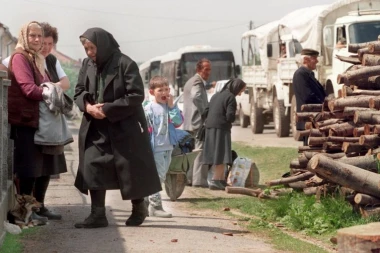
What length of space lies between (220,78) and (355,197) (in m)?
32.1

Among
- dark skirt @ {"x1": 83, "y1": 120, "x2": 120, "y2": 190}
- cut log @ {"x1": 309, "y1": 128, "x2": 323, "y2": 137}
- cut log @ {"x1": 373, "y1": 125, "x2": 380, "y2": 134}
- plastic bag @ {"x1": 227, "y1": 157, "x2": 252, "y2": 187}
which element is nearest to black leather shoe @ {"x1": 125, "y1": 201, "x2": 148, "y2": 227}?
dark skirt @ {"x1": 83, "y1": 120, "x2": 120, "y2": 190}

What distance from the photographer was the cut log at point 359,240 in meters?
6.90

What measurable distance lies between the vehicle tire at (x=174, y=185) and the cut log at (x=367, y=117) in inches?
109

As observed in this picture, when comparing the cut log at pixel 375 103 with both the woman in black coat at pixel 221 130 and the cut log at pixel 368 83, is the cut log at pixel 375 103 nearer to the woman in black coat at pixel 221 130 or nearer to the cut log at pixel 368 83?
the cut log at pixel 368 83

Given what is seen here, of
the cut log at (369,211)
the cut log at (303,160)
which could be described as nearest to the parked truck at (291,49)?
the cut log at (303,160)

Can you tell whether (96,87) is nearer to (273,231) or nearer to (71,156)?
(273,231)

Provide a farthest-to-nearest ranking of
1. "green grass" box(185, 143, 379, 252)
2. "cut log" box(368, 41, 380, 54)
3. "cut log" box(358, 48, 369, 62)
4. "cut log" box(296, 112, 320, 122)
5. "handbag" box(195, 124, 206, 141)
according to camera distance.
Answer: "handbag" box(195, 124, 206, 141) < "cut log" box(296, 112, 320, 122) < "cut log" box(358, 48, 369, 62) < "cut log" box(368, 41, 380, 54) < "green grass" box(185, 143, 379, 252)

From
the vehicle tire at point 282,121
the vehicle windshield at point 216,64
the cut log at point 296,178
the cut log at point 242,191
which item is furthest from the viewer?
the vehicle windshield at point 216,64

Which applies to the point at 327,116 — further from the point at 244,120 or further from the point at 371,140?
the point at 244,120

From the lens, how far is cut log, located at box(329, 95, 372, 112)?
11914 mm

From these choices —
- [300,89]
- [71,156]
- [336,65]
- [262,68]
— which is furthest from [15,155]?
[262,68]

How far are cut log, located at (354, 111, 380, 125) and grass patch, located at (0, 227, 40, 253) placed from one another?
3506 mm

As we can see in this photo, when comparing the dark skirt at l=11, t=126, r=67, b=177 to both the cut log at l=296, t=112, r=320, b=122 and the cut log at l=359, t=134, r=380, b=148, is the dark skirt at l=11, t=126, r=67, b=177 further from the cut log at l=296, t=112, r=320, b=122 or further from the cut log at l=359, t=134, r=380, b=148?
the cut log at l=296, t=112, r=320, b=122

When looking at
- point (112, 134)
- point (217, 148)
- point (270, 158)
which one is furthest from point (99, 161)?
point (270, 158)
